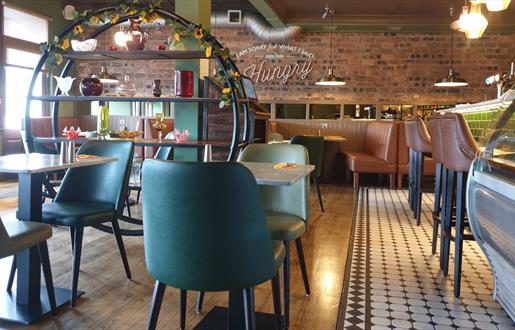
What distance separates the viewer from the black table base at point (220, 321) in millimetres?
2430

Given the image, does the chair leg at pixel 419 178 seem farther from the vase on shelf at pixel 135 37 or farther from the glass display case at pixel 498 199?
the vase on shelf at pixel 135 37

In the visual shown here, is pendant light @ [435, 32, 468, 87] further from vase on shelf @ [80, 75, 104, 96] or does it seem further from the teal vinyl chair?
the teal vinyl chair

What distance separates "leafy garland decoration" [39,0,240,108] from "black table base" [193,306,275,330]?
1.79m

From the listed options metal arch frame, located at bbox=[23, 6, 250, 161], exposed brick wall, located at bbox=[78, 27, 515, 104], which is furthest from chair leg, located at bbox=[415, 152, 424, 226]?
exposed brick wall, located at bbox=[78, 27, 515, 104]

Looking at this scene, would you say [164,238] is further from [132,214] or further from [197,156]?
[132,214]

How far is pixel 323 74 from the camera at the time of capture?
34.5 feet

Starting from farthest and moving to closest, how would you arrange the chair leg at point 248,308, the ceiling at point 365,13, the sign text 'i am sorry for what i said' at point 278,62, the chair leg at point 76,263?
the sign text 'i am sorry for what i said' at point 278,62
the ceiling at point 365,13
the chair leg at point 76,263
the chair leg at point 248,308

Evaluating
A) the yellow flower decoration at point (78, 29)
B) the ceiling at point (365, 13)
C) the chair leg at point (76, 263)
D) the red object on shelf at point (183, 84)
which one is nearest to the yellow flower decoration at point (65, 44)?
the yellow flower decoration at point (78, 29)

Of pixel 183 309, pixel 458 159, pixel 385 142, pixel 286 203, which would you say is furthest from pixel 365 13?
pixel 183 309

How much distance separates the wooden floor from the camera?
2.53 metres

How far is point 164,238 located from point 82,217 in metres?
1.22

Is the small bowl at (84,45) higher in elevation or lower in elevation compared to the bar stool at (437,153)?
higher

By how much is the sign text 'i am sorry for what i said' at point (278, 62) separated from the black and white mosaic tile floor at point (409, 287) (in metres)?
6.32

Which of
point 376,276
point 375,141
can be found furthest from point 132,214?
point 375,141
